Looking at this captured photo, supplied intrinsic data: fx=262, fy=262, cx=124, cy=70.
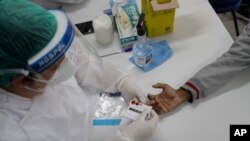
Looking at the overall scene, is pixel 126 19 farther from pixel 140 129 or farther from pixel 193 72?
pixel 140 129

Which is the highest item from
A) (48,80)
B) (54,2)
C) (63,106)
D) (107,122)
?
(54,2)

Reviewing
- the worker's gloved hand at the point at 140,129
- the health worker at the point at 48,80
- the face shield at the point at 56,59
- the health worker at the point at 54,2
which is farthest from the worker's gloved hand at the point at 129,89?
the health worker at the point at 54,2

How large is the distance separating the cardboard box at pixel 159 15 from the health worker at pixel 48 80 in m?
0.30

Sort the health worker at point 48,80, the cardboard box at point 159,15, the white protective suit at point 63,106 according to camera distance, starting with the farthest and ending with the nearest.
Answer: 1. the cardboard box at point 159,15
2. the white protective suit at point 63,106
3. the health worker at point 48,80

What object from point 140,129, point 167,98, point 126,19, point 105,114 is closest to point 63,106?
point 105,114

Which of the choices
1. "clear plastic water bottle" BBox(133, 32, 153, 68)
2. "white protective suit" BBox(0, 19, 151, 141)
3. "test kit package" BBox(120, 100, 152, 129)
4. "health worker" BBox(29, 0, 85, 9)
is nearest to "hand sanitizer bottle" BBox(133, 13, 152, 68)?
"clear plastic water bottle" BBox(133, 32, 153, 68)

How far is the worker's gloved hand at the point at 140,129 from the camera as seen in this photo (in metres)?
0.97

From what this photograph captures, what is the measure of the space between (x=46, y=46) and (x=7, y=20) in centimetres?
11

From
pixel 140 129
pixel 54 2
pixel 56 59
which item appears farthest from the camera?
pixel 54 2

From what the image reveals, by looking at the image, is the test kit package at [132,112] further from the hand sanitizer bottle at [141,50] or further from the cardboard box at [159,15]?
the cardboard box at [159,15]

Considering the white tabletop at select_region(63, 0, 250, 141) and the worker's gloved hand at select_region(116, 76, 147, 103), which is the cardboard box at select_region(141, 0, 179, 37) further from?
the worker's gloved hand at select_region(116, 76, 147, 103)

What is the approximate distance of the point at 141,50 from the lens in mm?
1204

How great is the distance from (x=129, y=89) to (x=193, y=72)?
1.01 feet

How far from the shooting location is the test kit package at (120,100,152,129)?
1.03m
